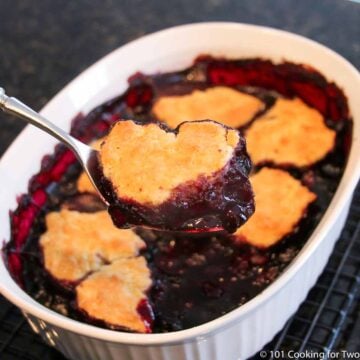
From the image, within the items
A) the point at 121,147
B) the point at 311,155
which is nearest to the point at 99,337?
the point at 121,147

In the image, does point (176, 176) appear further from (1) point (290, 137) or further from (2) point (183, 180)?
(1) point (290, 137)

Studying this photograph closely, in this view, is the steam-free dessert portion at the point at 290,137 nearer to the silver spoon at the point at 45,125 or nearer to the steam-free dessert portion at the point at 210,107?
the steam-free dessert portion at the point at 210,107

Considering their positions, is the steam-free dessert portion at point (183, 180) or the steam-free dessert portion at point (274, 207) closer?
the steam-free dessert portion at point (183, 180)

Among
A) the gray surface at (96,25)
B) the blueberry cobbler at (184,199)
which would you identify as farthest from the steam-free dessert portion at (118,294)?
the gray surface at (96,25)

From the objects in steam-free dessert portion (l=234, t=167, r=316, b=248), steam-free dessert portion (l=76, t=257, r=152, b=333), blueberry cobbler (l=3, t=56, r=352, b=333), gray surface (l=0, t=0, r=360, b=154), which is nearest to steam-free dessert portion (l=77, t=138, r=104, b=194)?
blueberry cobbler (l=3, t=56, r=352, b=333)

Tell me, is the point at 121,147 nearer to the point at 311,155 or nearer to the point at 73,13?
the point at 311,155

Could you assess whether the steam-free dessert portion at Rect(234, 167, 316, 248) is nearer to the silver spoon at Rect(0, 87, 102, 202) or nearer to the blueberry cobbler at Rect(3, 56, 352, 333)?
the blueberry cobbler at Rect(3, 56, 352, 333)
